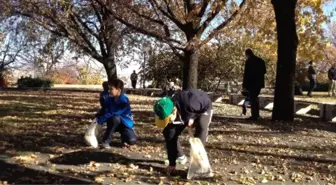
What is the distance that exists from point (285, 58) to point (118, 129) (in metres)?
5.60

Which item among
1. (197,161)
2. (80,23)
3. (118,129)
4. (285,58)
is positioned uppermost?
(80,23)

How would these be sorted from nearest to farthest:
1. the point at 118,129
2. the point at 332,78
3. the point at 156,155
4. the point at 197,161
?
the point at 197,161 < the point at 156,155 < the point at 118,129 < the point at 332,78

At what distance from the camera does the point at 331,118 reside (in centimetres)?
1342

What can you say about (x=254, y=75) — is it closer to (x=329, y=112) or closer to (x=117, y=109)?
(x=329, y=112)

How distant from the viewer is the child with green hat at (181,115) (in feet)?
20.6

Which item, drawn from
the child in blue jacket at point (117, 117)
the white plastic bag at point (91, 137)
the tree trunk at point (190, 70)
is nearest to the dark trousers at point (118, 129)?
the child in blue jacket at point (117, 117)

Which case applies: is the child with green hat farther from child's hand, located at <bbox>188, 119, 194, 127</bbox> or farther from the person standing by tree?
the person standing by tree

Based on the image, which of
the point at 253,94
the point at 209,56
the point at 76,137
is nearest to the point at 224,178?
the point at 76,137

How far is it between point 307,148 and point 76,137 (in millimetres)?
4550

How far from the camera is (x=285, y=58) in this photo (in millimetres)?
12484

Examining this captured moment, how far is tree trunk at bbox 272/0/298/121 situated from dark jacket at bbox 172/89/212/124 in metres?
6.36

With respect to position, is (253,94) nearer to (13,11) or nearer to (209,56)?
(209,56)

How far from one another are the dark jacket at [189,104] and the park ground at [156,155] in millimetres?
853

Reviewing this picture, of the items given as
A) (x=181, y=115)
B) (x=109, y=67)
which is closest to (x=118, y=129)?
(x=181, y=115)
